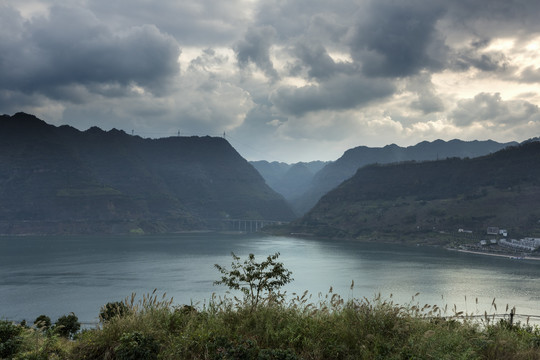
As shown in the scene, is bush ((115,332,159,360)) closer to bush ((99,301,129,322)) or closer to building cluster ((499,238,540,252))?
bush ((99,301,129,322))

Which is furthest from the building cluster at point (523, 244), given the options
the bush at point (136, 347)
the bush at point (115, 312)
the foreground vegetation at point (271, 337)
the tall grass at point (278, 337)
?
the bush at point (136, 347)

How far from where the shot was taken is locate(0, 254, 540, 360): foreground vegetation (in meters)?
9.69

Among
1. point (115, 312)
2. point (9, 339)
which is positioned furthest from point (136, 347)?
point (115, 312)

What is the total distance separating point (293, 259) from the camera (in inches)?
6437

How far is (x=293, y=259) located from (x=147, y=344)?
6178 inches

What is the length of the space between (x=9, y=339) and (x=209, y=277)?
111802 mm

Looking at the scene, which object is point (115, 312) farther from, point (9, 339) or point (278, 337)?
point (278, 337)

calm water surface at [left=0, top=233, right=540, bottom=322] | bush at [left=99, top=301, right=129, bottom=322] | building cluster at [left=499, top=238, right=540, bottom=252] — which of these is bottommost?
calm water surface at [left=0, top=233, right=540, bottom=322]

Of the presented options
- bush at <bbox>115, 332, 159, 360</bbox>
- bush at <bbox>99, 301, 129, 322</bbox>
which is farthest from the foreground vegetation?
bush at <bbox>99, 301, 129, 322</bbox>

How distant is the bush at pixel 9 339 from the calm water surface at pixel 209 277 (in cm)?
6134

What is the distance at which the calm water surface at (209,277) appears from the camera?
85875 millimetres

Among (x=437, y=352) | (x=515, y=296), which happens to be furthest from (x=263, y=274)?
(x=515, y=296)

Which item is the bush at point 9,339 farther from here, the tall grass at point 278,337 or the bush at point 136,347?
the bush at point 136,347

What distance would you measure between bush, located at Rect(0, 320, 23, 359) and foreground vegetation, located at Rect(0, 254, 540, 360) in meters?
0.02
